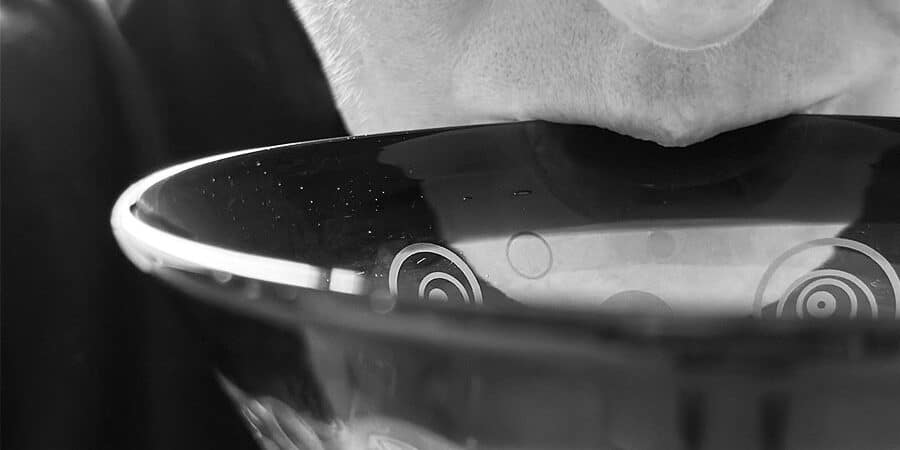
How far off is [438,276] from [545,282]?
0.02 m

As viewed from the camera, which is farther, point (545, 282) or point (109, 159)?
point (109, 159)

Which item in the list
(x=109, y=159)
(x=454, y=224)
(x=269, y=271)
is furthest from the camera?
(x=109, y=159)

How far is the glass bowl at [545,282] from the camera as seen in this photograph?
3.0 inches

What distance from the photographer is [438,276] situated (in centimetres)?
21

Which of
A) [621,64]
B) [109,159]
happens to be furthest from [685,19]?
[109,159]

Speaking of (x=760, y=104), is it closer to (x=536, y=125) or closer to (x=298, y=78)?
(x=536, y=125)

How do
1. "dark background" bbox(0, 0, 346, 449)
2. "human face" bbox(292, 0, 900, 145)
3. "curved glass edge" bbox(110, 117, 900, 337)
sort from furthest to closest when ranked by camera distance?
"dark background" bbox(0, 0, 346, 449) → "human face" bbox(292, 0, 900, 145) → "curved glass edge" bbox(110, 117, 900, 337)

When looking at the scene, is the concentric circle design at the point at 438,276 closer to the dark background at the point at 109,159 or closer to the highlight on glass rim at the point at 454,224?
the highlight on glass rim at the point at 454,224

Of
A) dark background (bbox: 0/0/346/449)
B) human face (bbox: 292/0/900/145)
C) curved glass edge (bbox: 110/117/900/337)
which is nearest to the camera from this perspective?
curved glass edge (bbox: 110/117/900/337)

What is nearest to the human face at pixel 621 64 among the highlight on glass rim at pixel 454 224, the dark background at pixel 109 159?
the highlight on glass rim at pixel 454 224

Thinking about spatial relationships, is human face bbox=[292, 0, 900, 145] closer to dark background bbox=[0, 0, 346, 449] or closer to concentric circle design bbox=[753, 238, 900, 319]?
concentric circle design bbox=[753, 238, 900, 319]

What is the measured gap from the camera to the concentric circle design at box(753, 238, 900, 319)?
0.21 m

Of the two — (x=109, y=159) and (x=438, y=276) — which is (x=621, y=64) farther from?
(x=109, y=159)

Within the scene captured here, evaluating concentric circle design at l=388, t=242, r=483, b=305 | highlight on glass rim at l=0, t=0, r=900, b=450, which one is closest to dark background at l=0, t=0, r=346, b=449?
highlight on glass rim at l=0, t=0, r=900, b=450
